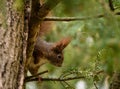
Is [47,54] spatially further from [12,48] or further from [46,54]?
[12,48]

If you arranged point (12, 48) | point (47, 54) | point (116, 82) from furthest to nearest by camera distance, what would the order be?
point (47, 54) → point (116, 82) → point (12, 48)

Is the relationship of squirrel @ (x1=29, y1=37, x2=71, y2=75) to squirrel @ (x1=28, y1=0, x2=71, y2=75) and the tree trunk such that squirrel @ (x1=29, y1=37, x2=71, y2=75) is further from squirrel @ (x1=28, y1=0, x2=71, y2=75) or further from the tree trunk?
the tree trunk

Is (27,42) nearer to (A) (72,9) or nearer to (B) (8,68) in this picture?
(B) (8,68)

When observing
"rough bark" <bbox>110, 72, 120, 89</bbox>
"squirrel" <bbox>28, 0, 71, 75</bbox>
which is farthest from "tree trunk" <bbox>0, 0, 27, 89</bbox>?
"squirrel" <bbox>28, 0, 71, 75</bbox>

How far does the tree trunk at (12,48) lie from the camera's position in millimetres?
1545

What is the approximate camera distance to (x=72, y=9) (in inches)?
27.2

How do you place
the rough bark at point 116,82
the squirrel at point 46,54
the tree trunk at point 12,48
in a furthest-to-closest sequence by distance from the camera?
1. the squirrel at point 46,54
2. the rough bark at point 116,82
3. the tree trunk at point 12,48

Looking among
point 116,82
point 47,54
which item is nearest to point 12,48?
point 116,82

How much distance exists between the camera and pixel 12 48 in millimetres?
1599

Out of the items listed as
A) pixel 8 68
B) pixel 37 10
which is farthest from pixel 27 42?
pixel 8 68

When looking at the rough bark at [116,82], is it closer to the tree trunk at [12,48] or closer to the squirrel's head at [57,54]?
the tree trunk at [12,48]

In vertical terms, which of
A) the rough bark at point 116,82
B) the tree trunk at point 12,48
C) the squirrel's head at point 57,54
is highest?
the tree trunk at point 12,48

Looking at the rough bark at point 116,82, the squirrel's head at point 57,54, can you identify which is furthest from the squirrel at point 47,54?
the rough bark at point 116,82

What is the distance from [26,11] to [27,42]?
0.19 metres
